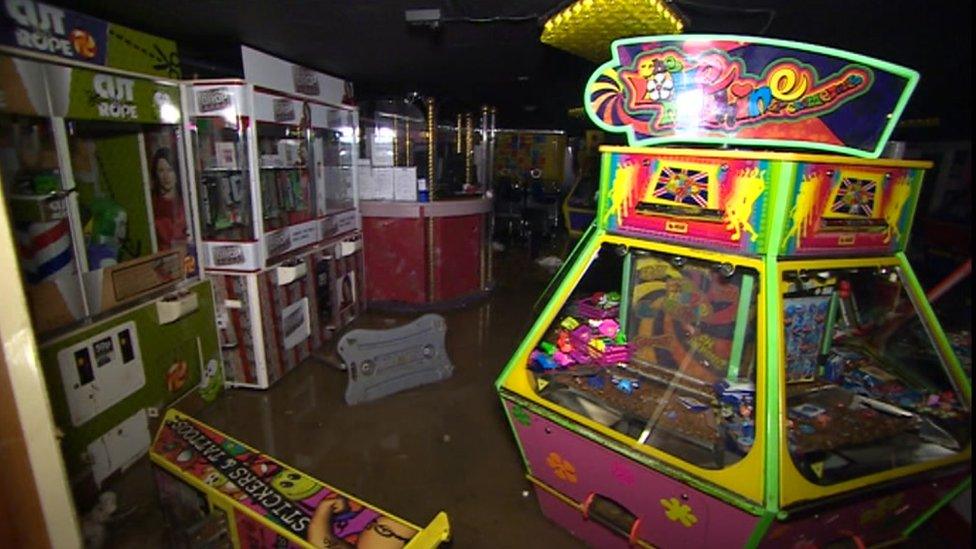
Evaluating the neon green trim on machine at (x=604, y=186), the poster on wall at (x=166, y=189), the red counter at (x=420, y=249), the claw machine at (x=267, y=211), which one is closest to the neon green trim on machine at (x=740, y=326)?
the neon green trim on machine at (x=604, y=186)

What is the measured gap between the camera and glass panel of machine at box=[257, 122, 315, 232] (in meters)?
3.92

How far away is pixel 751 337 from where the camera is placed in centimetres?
213

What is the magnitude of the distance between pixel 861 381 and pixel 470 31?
3116 millimetres

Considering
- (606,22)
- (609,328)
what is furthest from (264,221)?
(606,22)

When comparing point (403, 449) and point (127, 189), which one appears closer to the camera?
point (403, 449)

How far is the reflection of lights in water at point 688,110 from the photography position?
1794 millimetres

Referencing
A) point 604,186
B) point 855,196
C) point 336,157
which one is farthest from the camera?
point 336,157

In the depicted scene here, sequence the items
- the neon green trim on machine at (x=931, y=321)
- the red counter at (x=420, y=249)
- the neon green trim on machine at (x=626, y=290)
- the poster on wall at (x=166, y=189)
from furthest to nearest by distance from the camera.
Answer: the red counter at (x=420, y=249)
the poster on wall at (x=166, y=189)
the neon green trim on machine at (x=626, y=290)
the neon green trim on machine at (x=931, y=321)

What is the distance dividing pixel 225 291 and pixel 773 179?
3592mm

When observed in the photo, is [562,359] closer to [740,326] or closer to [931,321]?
[740,326]

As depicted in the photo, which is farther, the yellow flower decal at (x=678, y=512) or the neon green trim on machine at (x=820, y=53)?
the yellow flower decal at (x=678, y=512)

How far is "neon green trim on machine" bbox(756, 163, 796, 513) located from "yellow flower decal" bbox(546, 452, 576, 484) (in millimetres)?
830

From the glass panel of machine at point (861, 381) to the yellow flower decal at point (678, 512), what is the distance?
42 centimetres

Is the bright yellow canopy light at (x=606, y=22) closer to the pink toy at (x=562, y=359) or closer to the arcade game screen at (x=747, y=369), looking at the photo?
the arcade game screen at (x=747, y=369)
